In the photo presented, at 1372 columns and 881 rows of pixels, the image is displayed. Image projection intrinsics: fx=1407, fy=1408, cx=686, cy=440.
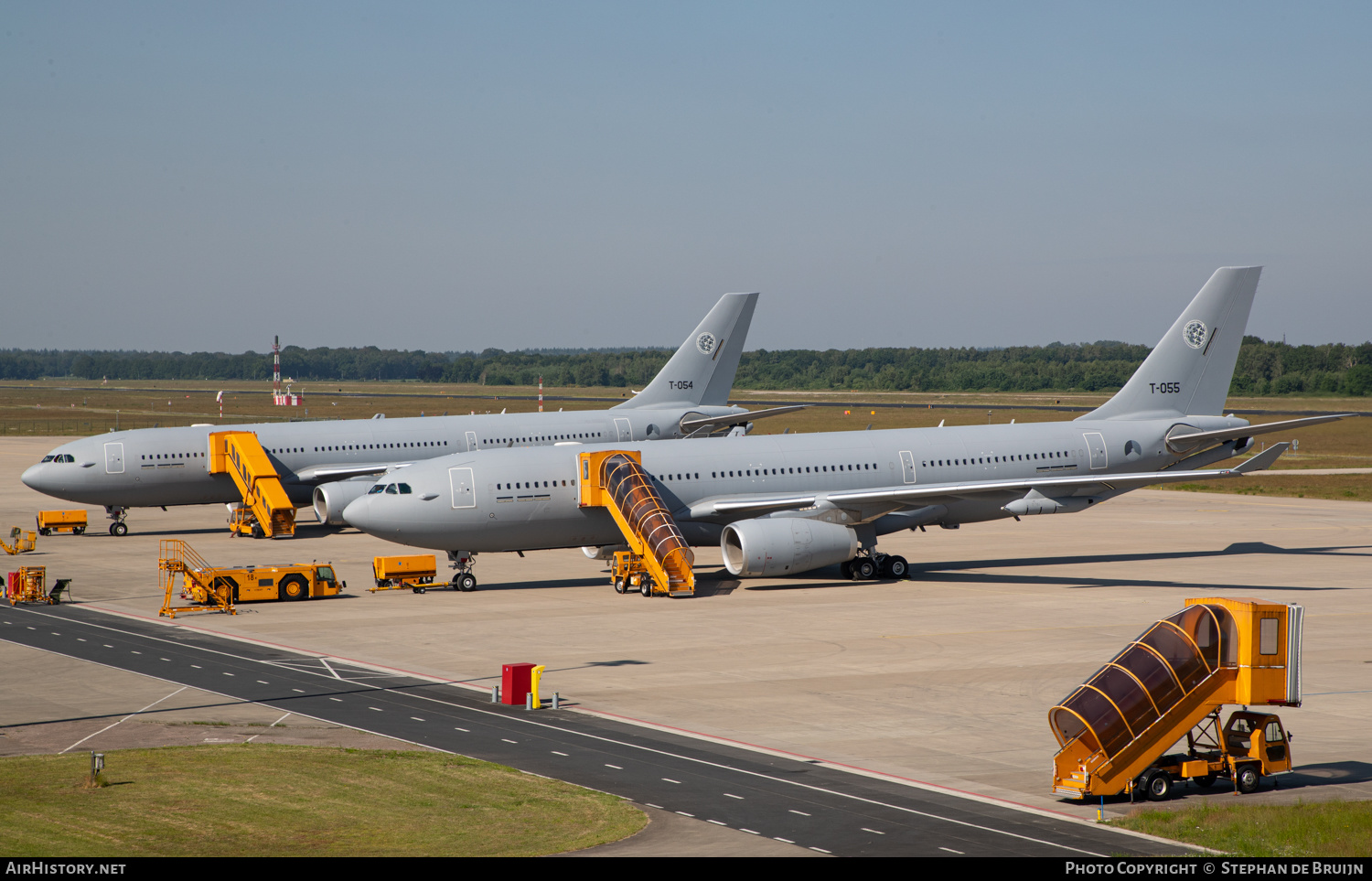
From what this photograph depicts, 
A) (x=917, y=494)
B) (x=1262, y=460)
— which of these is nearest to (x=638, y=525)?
(x=917, y=494)

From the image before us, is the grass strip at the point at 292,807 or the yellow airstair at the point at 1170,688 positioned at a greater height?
the yellow airstair at the point at 1170,688

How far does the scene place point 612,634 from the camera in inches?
1441

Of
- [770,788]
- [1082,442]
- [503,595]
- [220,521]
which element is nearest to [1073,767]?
[770,788]

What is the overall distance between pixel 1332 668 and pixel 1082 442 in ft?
68.0

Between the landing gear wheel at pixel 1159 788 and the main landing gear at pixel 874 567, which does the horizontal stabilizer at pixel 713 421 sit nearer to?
the main landing gear at pixel 874 567

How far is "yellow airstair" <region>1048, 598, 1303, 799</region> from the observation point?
70.0ft

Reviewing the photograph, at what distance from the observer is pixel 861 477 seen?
48.9m

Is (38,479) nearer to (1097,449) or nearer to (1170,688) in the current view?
(1097,449)

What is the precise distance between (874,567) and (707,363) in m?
26.4

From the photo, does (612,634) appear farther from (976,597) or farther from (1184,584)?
(1184,584)

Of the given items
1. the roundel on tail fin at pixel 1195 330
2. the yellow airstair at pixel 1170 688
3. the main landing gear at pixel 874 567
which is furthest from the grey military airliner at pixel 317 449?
the yellow airstair at pixel 1170 688

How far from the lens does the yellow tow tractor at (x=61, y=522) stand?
62.0 meters

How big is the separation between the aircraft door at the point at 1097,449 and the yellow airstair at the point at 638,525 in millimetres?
16971

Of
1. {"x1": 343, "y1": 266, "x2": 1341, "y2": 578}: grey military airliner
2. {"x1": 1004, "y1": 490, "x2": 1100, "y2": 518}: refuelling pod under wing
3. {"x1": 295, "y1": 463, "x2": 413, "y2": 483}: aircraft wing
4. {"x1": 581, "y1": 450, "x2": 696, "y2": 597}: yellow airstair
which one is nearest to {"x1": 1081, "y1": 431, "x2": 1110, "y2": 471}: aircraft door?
{"x1": 343, "y1": 266, "x2": 1341, "y2": 578}: grey military airliner
